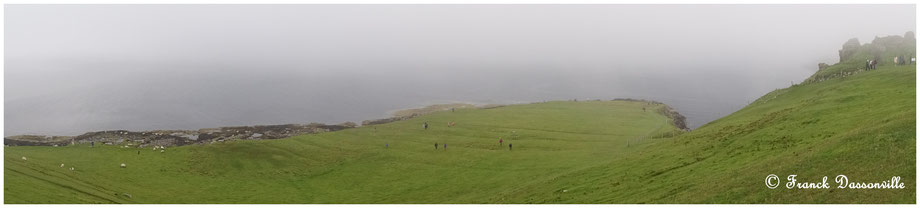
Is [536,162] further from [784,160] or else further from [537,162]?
[784,160]

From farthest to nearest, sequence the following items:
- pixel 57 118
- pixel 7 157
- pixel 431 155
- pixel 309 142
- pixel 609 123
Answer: pixel 57 118, pixel 609 123, pixel 309 142, pixel 431 155, pixel 7 157

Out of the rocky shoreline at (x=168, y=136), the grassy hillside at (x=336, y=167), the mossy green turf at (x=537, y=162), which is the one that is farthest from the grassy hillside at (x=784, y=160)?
the rocky shoreline at (x=168, y=136)

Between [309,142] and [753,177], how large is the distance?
9205 centimetres

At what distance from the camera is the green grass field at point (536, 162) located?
39.2 m

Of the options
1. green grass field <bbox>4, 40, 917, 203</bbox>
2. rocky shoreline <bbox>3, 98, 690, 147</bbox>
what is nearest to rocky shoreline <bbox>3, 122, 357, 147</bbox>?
rocky shoreline <bbox>3, 98, 690, 147</bbox>

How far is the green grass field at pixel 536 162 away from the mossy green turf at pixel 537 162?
8.1 inches

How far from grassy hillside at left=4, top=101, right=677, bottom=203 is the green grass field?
1.08 ft

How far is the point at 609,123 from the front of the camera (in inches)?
5468

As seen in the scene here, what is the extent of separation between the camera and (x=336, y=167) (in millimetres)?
97125

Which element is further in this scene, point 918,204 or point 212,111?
point 212,111

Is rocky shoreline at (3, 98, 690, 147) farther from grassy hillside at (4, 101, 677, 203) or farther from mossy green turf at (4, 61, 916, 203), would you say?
mossy green turf at (4, 61, 916, 203)

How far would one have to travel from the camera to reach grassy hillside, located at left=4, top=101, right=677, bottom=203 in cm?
7144

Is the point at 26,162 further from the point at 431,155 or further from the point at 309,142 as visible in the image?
the point at 431,155

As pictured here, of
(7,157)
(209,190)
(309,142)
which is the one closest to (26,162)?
(7,157)
